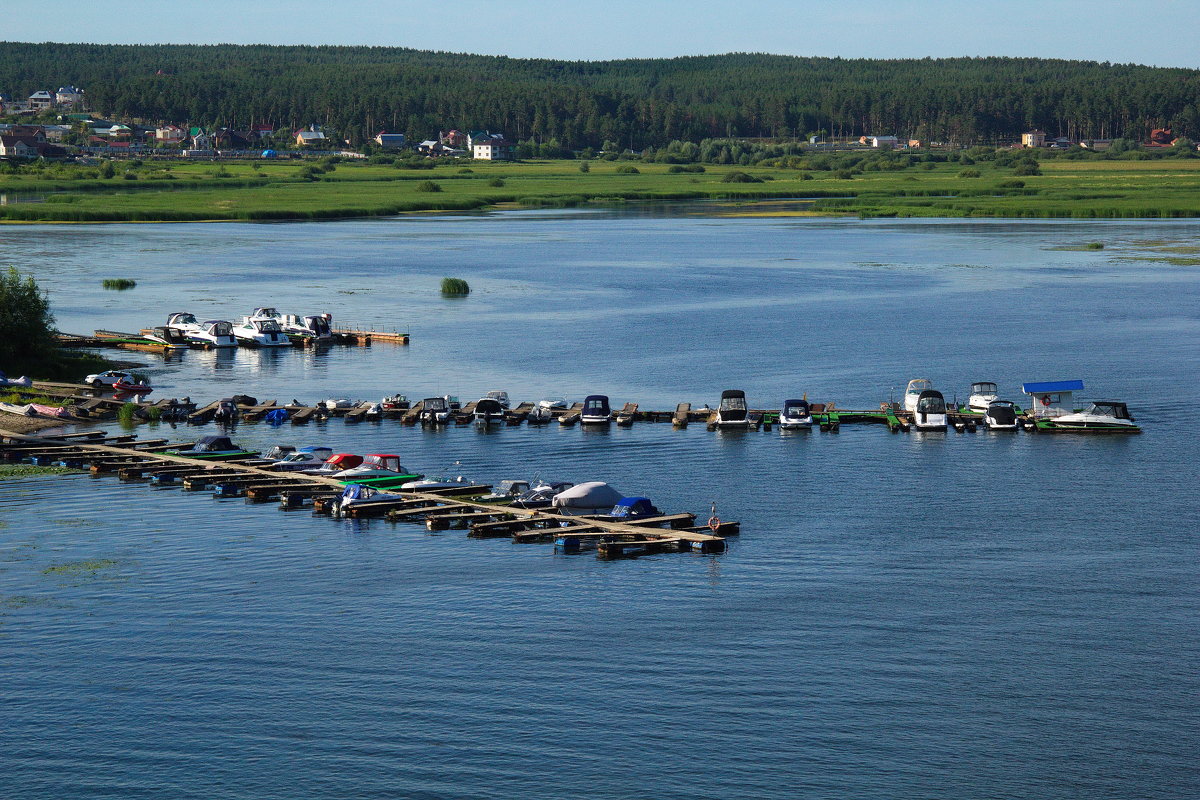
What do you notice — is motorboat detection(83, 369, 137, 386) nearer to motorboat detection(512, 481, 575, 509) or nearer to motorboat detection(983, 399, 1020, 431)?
motorboat detection(512, 481, 575, 509)

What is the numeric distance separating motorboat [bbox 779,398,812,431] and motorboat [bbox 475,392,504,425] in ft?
53.1

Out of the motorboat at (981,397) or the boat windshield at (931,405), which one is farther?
the motorboat at (981,397)

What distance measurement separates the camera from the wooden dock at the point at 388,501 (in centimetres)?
6078

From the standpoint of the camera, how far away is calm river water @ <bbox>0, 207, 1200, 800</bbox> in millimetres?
40281

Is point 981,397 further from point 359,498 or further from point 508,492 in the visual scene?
point 359,498

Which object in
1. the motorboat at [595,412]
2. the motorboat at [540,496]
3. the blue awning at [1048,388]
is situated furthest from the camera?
the blue awning at [1048,388]

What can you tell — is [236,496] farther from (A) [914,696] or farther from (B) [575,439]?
(A) [914,696]

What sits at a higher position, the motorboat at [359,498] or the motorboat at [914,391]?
the motorboat at [914,391]

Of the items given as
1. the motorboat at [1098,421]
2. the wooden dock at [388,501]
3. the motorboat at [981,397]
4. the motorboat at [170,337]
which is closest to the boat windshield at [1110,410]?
the motorboat at [1098,421]

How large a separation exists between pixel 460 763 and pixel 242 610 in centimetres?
1519

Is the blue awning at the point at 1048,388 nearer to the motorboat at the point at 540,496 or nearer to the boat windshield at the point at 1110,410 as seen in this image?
the boat windshield at the point at 1110,410

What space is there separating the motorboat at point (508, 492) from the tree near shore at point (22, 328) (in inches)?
1707

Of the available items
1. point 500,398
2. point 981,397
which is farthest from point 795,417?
point 500,398

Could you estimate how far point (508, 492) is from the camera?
221 ft
